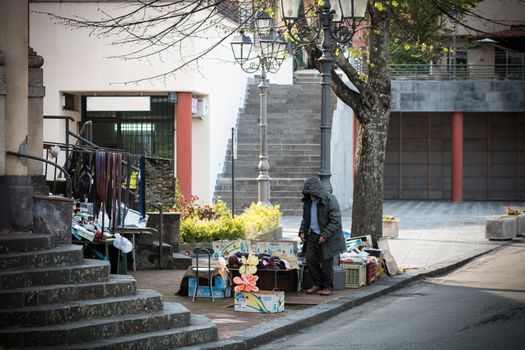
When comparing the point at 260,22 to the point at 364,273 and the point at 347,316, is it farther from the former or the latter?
the point at 347,316

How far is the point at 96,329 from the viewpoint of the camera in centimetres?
1081

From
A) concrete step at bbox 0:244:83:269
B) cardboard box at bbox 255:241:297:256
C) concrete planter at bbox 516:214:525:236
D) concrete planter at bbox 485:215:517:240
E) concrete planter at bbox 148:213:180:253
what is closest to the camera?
concrete step at bbox 0:244:83:269

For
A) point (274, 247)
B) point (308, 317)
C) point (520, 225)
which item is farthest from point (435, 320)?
point (520, 225)

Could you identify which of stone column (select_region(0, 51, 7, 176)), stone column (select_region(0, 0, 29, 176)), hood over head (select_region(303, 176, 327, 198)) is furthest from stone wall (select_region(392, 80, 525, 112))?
stone column (select_region(0, 51, 7, 176))

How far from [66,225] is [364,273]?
6224 mm

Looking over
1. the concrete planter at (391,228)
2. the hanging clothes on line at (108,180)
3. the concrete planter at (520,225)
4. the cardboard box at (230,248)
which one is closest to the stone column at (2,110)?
the hanging clothes on line at (108,180)

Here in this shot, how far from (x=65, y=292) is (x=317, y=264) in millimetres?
5596

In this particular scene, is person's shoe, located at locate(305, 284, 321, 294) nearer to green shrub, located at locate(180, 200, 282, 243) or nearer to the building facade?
green shrub, located at locate(180, 200, 282, 243)

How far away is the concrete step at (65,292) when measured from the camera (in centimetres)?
1074

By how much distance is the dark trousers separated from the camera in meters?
16.0

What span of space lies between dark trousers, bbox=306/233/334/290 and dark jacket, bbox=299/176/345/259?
131 mm

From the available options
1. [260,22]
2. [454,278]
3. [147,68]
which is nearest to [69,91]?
[147,68]

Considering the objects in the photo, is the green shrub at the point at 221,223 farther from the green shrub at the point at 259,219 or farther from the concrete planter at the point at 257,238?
the concrete planter at the point at 257,238

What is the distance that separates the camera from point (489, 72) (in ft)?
165
